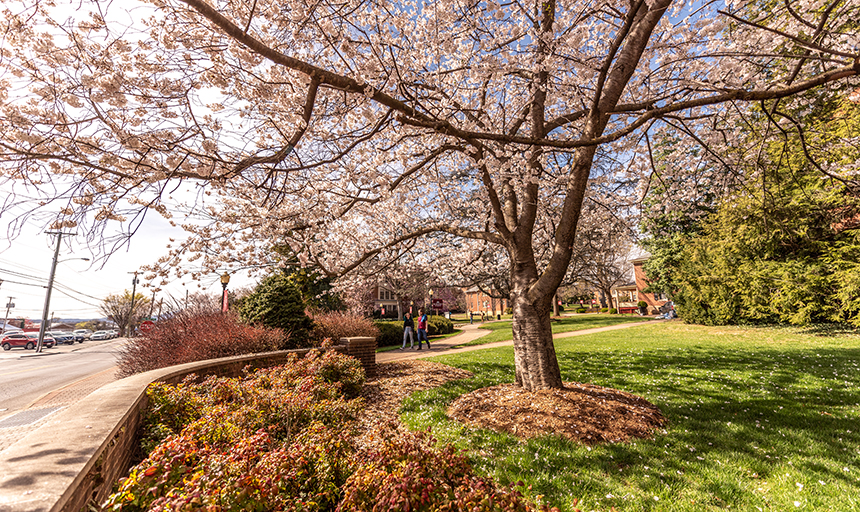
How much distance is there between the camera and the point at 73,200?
3.67 m

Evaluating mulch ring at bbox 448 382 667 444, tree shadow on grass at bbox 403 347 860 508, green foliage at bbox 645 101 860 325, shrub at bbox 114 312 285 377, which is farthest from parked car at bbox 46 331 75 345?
green foliage at bbox 645 101 860 325

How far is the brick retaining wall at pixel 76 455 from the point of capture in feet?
4.93

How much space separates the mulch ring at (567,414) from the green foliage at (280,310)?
18.1 ft

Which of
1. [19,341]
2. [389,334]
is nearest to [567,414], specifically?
[389,334]

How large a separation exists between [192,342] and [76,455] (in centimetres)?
602

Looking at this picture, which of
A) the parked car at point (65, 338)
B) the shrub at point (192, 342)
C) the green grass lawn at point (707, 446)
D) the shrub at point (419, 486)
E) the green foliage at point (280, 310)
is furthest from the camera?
the parked car at point (65, 338)

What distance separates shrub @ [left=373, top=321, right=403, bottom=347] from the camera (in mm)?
17911

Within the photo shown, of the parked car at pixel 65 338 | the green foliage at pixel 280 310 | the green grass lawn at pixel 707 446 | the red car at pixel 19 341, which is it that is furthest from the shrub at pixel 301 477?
the parked car at pixel 65 338

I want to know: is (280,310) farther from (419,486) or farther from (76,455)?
(419,486)

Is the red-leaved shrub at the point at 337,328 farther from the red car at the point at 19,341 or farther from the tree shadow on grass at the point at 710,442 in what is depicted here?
the red car at the point at 19,341

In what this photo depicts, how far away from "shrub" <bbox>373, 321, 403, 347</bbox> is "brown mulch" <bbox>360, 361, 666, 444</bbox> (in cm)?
1136

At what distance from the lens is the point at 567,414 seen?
185 inches

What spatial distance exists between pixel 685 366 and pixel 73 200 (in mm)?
11554

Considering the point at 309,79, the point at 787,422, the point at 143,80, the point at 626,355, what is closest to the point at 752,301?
the point at 626,355
